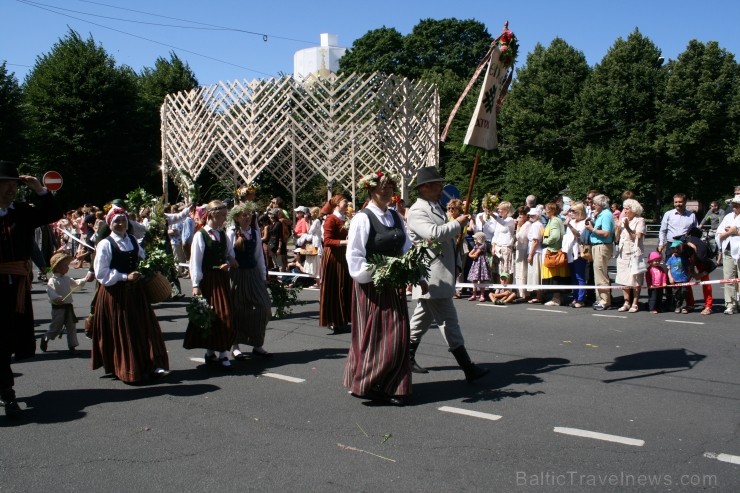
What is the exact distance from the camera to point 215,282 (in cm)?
722

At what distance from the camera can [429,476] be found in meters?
4.37

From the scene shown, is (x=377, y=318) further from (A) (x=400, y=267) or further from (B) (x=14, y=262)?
(B) (x=14, y=262)

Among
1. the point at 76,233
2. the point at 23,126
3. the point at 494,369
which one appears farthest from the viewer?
the point at 23,126

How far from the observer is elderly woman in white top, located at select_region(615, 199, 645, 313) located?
10648mm

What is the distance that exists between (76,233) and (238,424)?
721 inches

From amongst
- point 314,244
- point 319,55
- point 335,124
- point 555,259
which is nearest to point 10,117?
point 335,124

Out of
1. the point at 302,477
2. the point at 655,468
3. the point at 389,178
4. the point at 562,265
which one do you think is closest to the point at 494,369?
the point at 389,178

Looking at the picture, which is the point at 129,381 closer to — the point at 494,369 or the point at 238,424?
the point at 238,424

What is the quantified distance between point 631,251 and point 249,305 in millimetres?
6194

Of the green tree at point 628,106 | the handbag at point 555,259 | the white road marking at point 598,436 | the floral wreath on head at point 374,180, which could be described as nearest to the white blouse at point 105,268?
the floral wreath on head at point 374,180

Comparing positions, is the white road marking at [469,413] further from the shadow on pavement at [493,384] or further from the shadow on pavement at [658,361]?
the shadow on pavement at [658,361]

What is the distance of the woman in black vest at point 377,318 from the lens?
19.2 ft

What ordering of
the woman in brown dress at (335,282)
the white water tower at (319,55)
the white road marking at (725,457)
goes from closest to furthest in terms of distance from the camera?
1. the white road marking at (725,457)
2. the woman in brown dress at (335,282)
3. the white water tower at (319,55)

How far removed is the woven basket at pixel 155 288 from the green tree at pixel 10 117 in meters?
27.5
